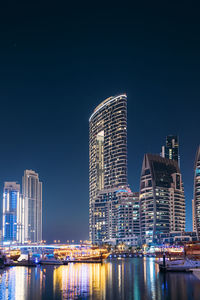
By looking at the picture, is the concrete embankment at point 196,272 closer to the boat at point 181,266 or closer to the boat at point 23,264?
the boat at point 181,266

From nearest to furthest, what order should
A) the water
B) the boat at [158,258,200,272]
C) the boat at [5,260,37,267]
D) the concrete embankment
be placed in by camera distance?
the water → the concrete embankment → the boat at [158,258,200,272] → the boat at [5,260,37,267]

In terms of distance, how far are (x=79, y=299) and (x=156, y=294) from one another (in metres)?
13.4

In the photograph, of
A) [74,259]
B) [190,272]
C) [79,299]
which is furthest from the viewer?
[74,259]

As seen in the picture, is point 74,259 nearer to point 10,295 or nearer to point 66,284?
point 66,284

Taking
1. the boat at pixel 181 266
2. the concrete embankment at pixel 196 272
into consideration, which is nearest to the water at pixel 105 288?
the concrete embankment at pixel 196 272

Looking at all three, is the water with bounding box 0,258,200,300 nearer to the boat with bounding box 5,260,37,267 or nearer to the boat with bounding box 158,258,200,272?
the boat with bounding box 158,258,200,272

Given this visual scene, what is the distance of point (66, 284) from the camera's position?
83.9m

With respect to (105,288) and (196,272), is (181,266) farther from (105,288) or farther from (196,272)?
(105,288)

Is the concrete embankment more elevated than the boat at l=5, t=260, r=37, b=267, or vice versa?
the concrete embankment

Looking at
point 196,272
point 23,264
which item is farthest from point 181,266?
point 23,264

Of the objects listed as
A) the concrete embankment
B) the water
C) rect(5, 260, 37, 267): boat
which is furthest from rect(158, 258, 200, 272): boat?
rect(5, 260, 37, 267): boat

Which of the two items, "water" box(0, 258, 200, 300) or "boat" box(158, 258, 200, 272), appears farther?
"boat" box(158, 258, 200, 272)

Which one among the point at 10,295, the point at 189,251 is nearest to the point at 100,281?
the point at 10,295

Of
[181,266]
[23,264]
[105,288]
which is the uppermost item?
[181,266]
